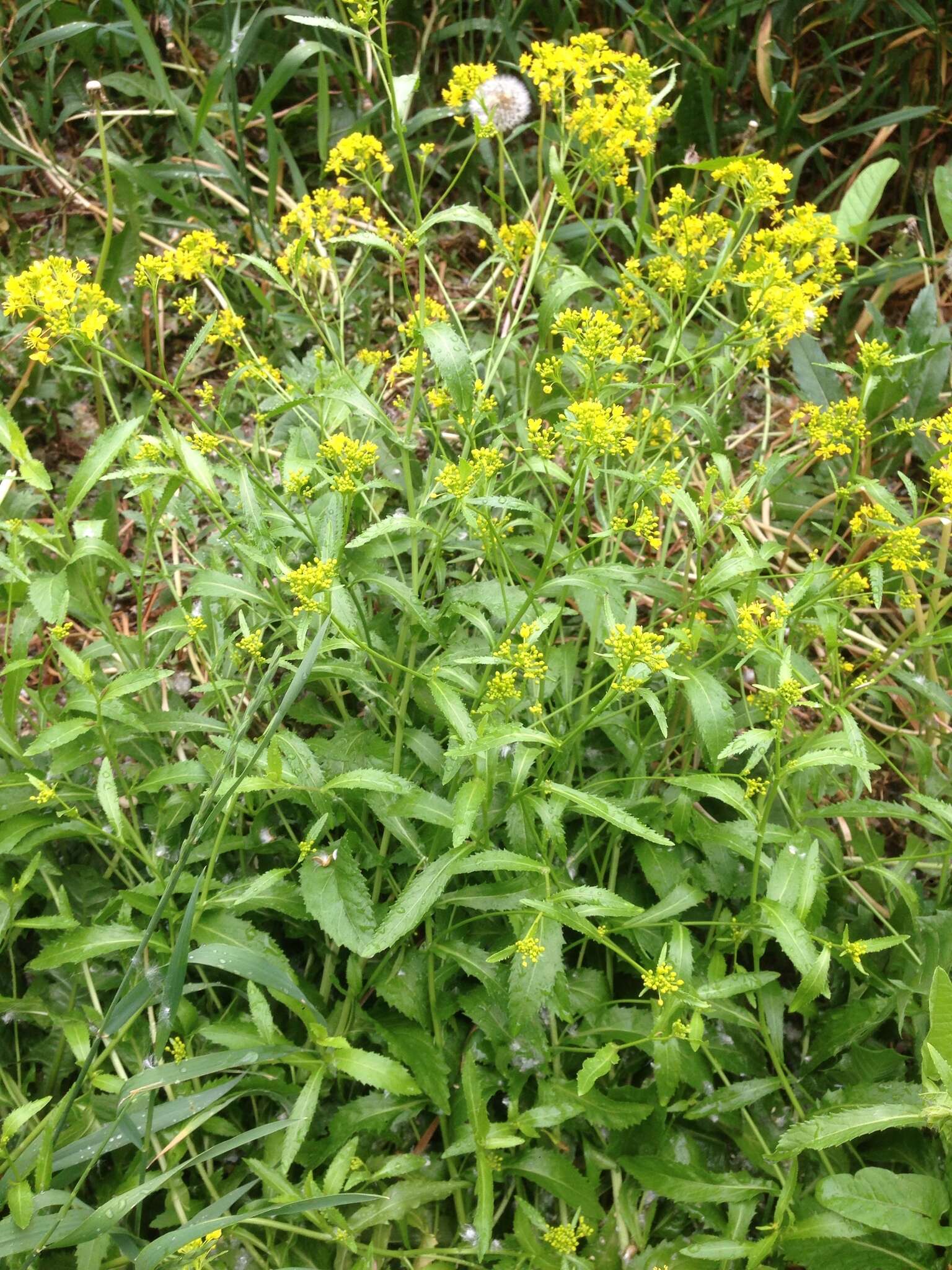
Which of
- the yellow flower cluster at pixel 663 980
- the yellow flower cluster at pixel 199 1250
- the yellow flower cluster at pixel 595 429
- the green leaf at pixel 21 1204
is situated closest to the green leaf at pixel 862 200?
the yellow flower cluster at pixel 595 429

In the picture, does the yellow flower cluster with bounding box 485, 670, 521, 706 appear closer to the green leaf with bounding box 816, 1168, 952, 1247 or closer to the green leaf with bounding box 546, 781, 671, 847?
the green leaf with bounding box 546, 781, 671, 847

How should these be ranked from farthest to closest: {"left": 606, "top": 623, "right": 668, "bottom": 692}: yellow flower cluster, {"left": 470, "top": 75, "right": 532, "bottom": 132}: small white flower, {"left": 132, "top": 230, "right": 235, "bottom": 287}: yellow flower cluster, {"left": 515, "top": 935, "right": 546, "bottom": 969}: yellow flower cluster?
{"left": 470, "top": 75, "right": 532, "bottom": 132}: small white flower → {"left": 132, "top": 230, "right": 235, "bottom": 287}: yellow flower cluster → {"left": 515, "top": 935, "right": 546, "bottom": 969}: yellow flower cluster → {"left": 606, "top": 623, "right": 668, "bottom": 692}: yellow flower cluster

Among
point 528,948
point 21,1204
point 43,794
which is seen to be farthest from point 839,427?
point 21,1204

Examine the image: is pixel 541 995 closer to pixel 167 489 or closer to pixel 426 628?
pixel 426 628

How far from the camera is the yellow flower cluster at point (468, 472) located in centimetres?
196

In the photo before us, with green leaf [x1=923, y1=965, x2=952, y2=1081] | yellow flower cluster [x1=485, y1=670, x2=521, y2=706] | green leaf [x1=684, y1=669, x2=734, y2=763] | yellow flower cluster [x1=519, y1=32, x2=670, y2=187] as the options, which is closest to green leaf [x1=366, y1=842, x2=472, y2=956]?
yellow flower cluster [x1=485, y1=670, x2=521, y2=706]

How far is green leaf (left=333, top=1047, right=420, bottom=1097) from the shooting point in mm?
1962

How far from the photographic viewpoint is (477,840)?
2.08 meters

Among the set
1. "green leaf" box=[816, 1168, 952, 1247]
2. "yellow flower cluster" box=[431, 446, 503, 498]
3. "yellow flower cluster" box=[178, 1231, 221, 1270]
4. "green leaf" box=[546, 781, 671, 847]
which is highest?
"yellow flower cluster" box=[431, 446, 503, 498]

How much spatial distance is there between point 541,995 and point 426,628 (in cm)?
76

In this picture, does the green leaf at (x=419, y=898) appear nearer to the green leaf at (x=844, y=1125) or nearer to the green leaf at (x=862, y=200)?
the green leaf at (x=844, y=1125)

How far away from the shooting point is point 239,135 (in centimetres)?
327

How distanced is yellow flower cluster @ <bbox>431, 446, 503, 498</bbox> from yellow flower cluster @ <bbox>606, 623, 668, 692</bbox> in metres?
0.44

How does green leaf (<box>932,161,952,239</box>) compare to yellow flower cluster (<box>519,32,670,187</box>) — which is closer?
yellow flower cluster (<box>519,32,670,187</box>)
